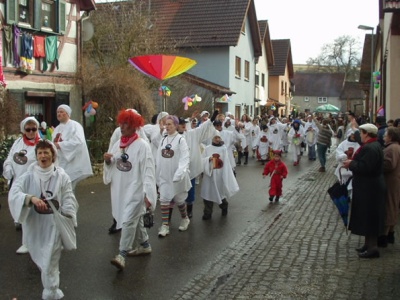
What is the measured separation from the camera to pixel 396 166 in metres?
7.09

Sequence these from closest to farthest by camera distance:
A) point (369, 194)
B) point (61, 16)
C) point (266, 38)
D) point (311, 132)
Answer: point (369, 194) → point (61, 16) → point (311, 132) → point (266, 38)

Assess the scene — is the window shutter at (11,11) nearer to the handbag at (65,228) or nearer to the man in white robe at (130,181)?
the man in white robe at (130,181)

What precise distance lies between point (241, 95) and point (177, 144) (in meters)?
26.9

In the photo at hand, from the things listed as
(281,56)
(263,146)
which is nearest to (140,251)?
(263,146)

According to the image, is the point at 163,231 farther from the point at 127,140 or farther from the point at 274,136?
the point at 274,136

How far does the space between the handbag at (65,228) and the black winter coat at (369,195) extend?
11.4ft

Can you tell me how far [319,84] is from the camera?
9419cm

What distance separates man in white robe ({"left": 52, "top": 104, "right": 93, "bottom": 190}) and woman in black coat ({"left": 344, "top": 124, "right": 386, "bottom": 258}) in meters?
3.92

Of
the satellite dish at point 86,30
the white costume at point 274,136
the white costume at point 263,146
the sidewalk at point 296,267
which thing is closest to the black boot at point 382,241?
the sidewalk at point 296,267

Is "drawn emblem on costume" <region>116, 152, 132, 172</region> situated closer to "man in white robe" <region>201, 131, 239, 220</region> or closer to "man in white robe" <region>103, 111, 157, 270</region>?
"man in white robe" <region>103, 111, 157, 270</region>

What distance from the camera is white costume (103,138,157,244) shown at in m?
6.13

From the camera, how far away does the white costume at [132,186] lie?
613 centimetres

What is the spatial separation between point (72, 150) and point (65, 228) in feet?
11.0

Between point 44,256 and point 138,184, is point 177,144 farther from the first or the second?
point 44,256
